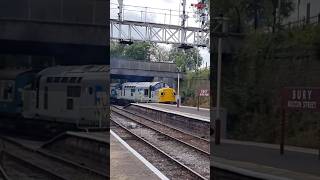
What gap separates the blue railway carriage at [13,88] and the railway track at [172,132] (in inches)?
28.4

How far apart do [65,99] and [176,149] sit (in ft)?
5.38

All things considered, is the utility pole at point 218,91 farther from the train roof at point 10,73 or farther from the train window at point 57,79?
the train roof at point 10,73

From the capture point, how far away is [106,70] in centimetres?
247

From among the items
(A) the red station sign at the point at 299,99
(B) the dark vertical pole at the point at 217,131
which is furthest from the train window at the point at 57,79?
(A) the red station sign at the point at 299,99

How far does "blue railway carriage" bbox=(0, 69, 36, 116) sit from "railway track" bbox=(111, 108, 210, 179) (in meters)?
0.75

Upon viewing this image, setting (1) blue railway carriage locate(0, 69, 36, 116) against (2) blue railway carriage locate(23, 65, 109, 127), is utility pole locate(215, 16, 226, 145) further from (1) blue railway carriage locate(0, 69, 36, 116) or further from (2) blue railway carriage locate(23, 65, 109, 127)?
(1) blue railway carriage locate(0, 69, 36, 116)

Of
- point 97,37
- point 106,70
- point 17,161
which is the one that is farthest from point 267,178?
point 17,161

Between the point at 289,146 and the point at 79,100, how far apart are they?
1.33m

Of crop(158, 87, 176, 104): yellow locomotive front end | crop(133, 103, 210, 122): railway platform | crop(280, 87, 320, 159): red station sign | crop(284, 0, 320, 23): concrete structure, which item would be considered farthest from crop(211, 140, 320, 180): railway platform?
crop(284, 0, 320, 23): concrete structure

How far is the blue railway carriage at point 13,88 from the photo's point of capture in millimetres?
2463

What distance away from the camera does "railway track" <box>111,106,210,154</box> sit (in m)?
3.13

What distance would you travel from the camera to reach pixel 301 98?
7.32 feet

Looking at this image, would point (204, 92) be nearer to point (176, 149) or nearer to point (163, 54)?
point (163, 54)

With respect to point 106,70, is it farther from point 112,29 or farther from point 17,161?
point 17,161
